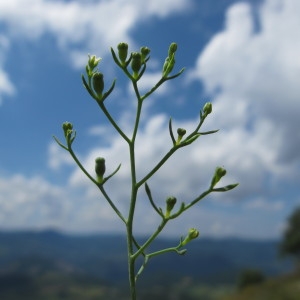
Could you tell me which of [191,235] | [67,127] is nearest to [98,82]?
[67,127]

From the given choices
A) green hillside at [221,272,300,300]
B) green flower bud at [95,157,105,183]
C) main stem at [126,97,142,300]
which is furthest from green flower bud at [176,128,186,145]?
green hillside at [221,272,300,300]

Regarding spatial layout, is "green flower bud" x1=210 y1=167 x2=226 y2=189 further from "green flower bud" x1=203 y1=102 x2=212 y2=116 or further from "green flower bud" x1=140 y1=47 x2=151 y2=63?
"green flower bud" x1=140 y1=47 x2=151 y2=63

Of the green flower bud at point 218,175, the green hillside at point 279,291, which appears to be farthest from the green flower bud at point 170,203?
the green hillside at point 279,291

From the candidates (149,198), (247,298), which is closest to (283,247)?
(247,298)

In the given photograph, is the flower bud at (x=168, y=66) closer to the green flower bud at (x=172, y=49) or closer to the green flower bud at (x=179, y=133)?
the green flower bud at (x=172, y=49)

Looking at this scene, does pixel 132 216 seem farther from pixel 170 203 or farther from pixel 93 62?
pixel 93 62

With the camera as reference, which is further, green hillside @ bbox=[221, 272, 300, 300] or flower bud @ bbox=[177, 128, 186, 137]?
green hillside @ bbox=[221, 272, 300, 300]

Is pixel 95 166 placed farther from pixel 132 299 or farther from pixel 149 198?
pixel 132 299
